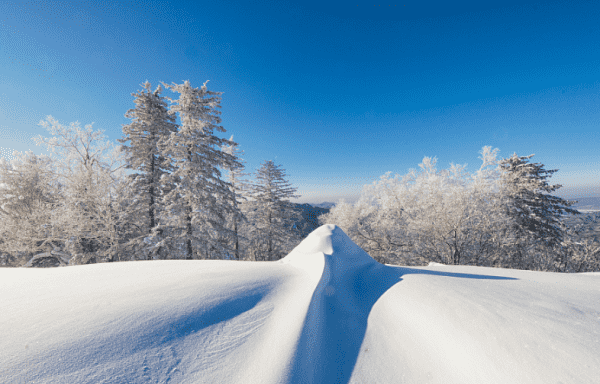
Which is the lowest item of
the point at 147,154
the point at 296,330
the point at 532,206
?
the point at 296,330

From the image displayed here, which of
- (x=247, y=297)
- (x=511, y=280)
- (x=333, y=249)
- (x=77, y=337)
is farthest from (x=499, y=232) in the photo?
(x=77, y=337)

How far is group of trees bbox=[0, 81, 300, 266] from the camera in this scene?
8.97m

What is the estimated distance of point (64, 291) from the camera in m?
2.13

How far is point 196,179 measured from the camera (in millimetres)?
9531

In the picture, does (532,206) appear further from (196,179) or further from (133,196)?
(133,196)

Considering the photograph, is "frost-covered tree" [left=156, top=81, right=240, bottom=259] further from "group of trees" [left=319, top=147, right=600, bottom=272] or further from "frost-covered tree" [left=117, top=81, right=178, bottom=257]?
"group of trees" [left=319, top=147, right=600, bottom=272]

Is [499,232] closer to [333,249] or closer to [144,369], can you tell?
[333,249]

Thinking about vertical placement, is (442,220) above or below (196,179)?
below

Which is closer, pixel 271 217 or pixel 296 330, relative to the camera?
pixel 296 330

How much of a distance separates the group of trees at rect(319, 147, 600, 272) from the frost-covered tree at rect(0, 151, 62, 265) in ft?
58.3

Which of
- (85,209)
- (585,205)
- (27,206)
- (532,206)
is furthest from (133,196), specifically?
(585,205)

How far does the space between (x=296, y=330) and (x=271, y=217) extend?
1617cm

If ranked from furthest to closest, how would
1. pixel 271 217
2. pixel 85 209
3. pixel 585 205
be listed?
pixel 585 205, pixel 271 217, pixel 85 209

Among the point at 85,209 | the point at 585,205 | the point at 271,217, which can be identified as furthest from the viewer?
the point at 585,205
